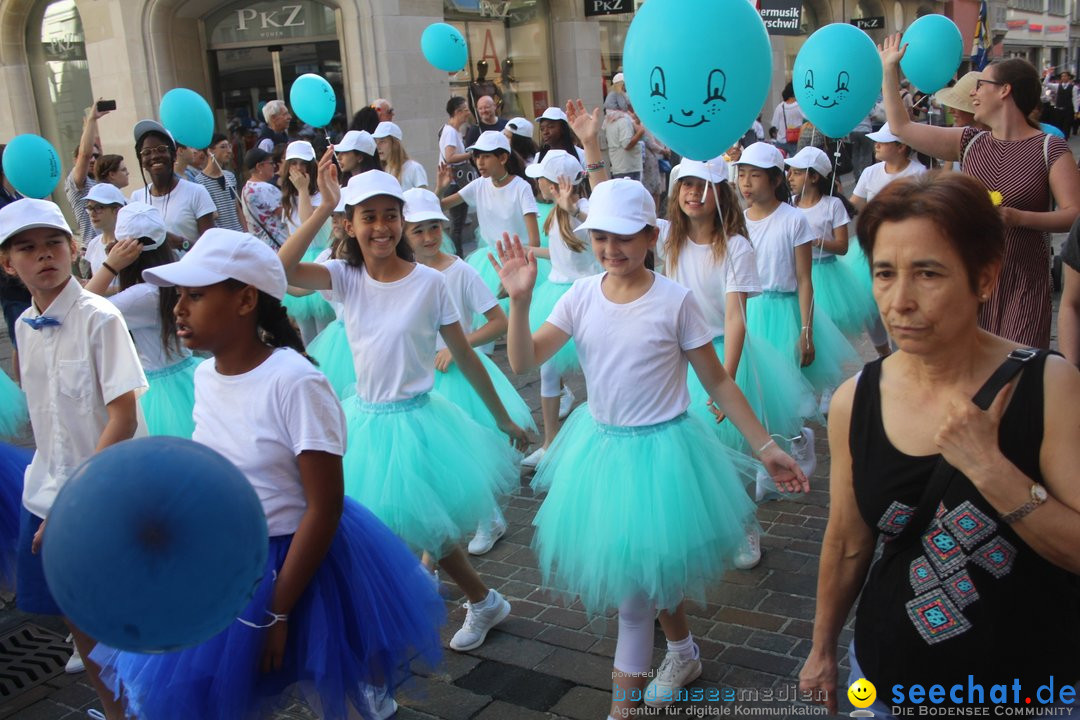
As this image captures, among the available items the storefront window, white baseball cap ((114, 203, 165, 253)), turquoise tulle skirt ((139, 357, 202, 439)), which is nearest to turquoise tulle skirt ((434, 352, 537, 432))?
turquoise tulle skirt ((139, 357, 202, 439))

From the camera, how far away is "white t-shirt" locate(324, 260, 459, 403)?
416 centimetres

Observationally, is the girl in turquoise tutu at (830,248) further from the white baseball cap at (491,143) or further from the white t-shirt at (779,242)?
the white baseball cap at (491,143)

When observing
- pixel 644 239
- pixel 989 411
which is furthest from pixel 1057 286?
pixel 989 411

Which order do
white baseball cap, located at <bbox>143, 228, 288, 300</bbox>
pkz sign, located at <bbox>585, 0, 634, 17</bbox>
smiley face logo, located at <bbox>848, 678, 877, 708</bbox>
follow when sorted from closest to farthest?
smiley face logo, located at <bbox>848, 678, 877, 708</bbox> → white baseball cap, located at <bbox>143, 228, 288, 300</bbox> → pkz sign, located at <bbox>585, 0, 634, 17</bbox>

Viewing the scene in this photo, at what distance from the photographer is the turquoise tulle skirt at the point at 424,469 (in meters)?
3.85

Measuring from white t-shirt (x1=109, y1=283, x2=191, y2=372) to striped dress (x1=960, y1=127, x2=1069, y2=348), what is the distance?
396 cm

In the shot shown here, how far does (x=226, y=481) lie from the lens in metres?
2.03

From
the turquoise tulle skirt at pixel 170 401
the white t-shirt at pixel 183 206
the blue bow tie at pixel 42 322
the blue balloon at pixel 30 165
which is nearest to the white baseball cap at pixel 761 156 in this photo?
the turquoise tulle skirt at pixel 170 401

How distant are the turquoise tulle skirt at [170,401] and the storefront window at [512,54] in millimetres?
13809

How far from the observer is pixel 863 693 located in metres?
2.20

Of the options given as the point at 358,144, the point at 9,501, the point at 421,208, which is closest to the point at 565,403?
the point at 421,208

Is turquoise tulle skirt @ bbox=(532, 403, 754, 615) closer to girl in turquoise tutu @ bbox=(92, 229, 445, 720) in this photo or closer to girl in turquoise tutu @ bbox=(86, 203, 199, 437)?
girl in turquoise tutu @ bbox=(92, 229, 445, 720)

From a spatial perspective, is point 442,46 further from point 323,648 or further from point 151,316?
point 323,648

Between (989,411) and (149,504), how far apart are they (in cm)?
172
